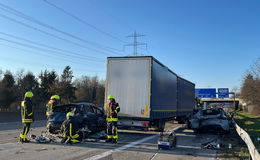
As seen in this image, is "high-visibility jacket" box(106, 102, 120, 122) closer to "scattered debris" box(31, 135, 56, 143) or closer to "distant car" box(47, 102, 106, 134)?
"distant car" box(47, 102, 106, 134)

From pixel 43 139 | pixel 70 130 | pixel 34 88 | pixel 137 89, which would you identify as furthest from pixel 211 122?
pixel 34 88

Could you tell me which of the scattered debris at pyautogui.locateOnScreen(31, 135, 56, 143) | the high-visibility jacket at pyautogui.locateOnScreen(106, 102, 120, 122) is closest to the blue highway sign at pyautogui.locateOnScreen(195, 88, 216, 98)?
the high-visibility jacket at pyautogui.locateOnScreen(106, 102, 120, 122)

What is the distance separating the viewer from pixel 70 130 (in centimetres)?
851

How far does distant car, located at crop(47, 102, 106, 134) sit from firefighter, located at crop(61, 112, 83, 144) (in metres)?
0.52

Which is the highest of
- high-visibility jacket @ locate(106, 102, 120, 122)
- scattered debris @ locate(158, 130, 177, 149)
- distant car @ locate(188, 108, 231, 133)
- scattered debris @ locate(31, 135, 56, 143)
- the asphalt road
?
high-visibility jacket @ locate(106, 102, 120, 122)

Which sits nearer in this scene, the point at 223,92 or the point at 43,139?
the point at 43,139

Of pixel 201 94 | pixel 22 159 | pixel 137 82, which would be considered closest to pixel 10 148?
pixel 22 159

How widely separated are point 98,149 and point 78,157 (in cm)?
133

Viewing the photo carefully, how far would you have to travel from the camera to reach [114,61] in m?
11.4

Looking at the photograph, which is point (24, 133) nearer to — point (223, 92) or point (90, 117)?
point (90, 117)

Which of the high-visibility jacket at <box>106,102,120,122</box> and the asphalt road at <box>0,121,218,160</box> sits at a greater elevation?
the high-visibility jacket at <box>106,102,120,122</box>

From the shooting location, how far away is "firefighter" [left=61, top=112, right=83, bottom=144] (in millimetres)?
8492

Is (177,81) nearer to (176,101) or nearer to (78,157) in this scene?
(176,101)

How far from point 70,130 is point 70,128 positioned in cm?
8
